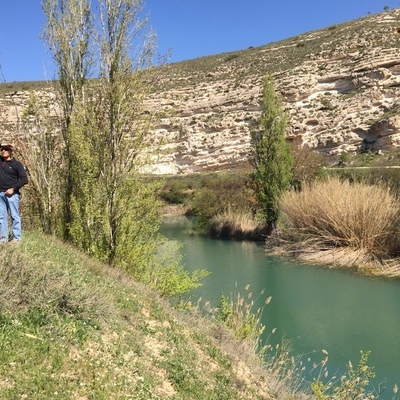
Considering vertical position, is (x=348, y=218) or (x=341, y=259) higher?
(x=348, y=218)

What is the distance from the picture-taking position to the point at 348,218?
16359 mm

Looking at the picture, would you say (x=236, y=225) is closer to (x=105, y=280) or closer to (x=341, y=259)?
(x=341, y=259)

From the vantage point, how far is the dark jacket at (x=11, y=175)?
636 cm

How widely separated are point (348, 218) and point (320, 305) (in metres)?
5.69

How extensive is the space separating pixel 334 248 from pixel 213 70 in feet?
132

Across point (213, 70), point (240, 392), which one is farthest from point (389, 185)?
point (213, 70)

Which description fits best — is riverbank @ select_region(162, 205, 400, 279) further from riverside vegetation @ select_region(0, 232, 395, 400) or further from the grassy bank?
riverside vegetation @ select_region(0, 232, 395, 400)

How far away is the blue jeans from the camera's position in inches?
248

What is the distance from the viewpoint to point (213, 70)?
53.3 meters

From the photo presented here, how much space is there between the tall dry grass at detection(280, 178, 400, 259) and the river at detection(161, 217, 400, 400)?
5.12ft

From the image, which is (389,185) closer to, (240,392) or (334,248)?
(334,248)

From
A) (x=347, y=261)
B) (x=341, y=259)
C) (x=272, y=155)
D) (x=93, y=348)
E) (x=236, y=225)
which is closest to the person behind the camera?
(x=93, y=348)

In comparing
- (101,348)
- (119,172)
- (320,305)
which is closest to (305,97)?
(320,305)

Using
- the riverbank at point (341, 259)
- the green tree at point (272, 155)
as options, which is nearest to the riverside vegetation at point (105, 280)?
the riverbank at point (341, 259)
